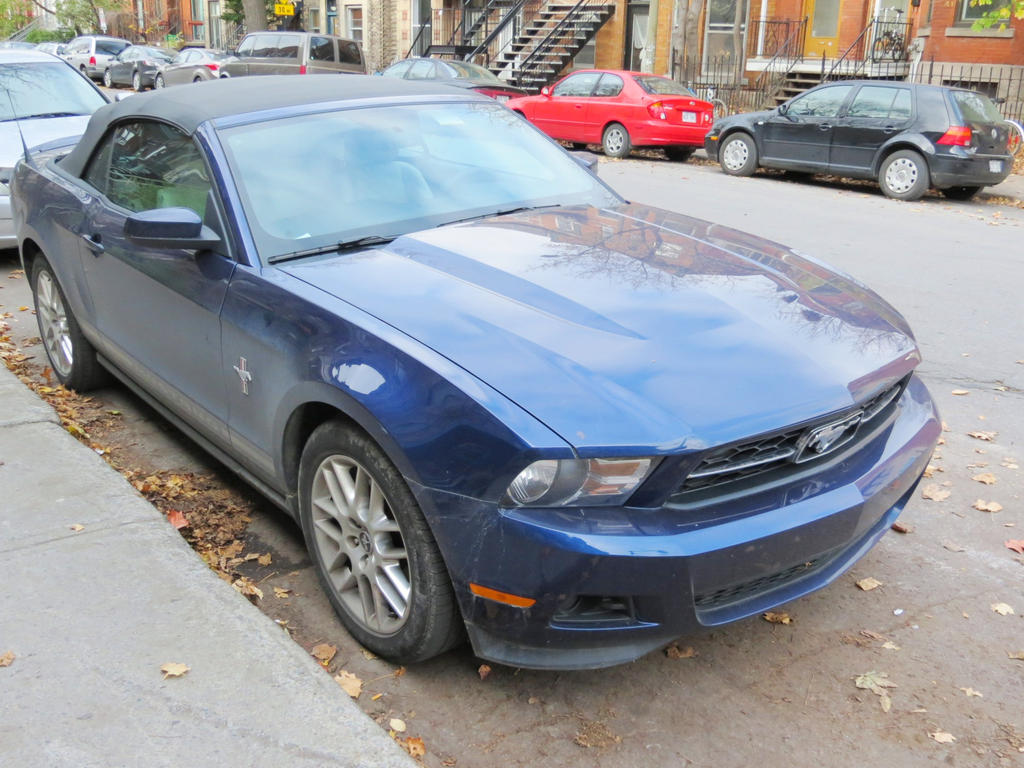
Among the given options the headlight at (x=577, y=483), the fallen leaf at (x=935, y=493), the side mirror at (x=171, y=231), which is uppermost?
the side mirror at (x=171, y=231)

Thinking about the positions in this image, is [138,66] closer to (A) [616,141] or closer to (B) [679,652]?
(A) [616,141]

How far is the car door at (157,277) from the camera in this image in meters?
3.81

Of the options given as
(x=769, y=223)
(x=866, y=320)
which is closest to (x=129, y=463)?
(x=866, y=320)

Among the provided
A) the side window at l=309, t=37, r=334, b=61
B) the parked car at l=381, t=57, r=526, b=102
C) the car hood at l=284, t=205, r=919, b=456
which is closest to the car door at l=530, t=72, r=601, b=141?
the parked car at l=381, t=57, r=526, b=102

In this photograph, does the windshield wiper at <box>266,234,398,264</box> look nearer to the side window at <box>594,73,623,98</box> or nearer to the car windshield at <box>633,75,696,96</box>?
the car windshield at <box>633,75,696,96</box>

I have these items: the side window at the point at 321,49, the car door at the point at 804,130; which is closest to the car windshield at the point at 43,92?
the car door at the point at 804,130

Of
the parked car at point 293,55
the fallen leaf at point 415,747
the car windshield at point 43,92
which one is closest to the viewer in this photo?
the fallen leaf at point 415,747

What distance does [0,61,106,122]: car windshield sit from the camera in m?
9.08

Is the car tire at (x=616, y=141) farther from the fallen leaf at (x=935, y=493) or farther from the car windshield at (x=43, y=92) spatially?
the fallen leaf at (x=935, y=493)

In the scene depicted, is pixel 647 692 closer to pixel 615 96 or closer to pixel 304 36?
pixel 615 96

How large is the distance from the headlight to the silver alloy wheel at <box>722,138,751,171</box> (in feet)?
46.7

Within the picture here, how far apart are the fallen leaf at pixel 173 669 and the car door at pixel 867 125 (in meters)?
13.2

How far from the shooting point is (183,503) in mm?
4387

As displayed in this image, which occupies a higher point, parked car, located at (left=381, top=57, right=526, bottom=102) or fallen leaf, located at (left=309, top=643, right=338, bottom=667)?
parked car, located at (left=381, top=57, right=526, bottom=102)
